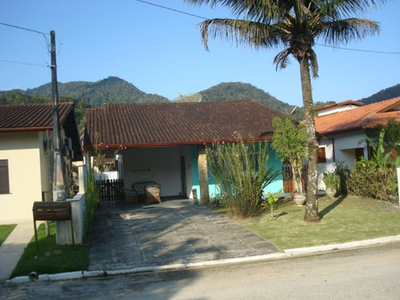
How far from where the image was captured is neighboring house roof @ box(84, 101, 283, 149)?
15.9m

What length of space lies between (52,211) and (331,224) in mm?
7319

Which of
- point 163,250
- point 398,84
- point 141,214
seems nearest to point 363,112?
point 141,214

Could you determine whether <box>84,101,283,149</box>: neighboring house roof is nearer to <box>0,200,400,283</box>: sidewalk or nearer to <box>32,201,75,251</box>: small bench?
<box>0,200,400,283</box>: sidewalk

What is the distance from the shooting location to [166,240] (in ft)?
33.1

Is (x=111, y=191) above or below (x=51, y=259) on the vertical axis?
above

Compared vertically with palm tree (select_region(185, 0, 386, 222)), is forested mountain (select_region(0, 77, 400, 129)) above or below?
above

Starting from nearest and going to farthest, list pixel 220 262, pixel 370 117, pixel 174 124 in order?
pixel 220 262, pixel 174 124, pixel 370 117

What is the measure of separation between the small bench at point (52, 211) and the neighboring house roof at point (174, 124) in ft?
19.6

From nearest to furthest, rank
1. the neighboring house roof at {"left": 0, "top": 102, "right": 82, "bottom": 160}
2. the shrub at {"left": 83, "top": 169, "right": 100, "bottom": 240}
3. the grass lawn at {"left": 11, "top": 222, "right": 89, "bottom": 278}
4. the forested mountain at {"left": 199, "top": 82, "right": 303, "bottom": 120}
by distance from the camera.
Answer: the grass lawn at {"left": 11, "top": 222, "right": 89, "bottom": 278}, the shrub at {"left": 83, "top": 169, "right": 100, "bottom": 240}, the neighboring house roof at {"left": 0, "top": 102, "right": 82, "bottom": 160}, the forested mountain at {"left": 199, "top": 82, "right": 303, "bottom": 120}

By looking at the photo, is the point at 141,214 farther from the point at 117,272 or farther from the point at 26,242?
the point at 117,272

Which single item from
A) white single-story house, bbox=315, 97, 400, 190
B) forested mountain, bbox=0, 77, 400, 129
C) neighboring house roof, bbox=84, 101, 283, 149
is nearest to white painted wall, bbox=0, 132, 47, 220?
neighboring house roof, bbox=84, 101, 283, 149

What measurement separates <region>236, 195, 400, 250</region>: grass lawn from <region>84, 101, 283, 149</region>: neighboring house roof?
3.94 metres

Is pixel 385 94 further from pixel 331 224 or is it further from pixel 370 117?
pixel 331 224

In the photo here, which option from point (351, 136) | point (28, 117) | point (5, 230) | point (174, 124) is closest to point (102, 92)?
point (174, 124)
